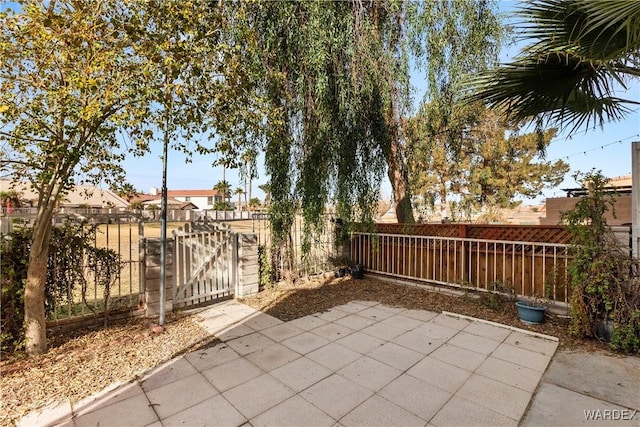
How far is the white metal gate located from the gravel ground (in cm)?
40

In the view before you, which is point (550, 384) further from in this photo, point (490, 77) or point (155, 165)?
point (155, 165)

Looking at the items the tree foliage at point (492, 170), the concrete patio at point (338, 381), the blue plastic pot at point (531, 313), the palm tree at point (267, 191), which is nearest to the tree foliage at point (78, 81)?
the concrete patio at point (338, 381)

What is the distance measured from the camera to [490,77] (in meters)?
3.61

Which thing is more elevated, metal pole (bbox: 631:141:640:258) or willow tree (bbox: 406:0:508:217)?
willow tree (bbox: 406:0:508:217)

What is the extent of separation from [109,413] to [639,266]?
5.10m

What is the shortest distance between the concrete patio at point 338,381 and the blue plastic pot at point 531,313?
0.45 metres

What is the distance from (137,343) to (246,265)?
2035 mm

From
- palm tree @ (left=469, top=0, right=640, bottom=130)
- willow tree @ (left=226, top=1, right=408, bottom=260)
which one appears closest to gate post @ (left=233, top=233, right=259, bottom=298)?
willow tree @ (left=226, top=1, right=408, bottom=260)

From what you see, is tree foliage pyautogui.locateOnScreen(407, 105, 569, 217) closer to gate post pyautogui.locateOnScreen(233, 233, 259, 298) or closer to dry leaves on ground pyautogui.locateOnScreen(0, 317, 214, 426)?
gate post pyautogui.locateOnScreen(233, 233, 259, 298)

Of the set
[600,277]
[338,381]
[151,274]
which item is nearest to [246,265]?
[151,274]

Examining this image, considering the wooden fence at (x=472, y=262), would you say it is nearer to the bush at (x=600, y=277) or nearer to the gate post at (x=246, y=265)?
the bush at (x=600, y=277)

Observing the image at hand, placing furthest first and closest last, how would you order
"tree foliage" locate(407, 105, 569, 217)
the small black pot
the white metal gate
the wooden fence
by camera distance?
"tree foliage" locate(407, 105, 569, 217) → the small black pot → the white metal gate → the wooden fence

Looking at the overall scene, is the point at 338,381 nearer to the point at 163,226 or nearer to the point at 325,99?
the point at 163,226

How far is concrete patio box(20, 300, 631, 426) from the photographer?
207 centimetres
